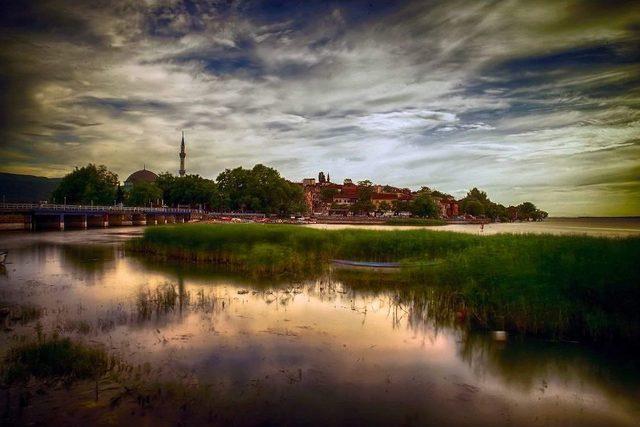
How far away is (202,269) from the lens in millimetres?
30422

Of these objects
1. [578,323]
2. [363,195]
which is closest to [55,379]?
[578,323]

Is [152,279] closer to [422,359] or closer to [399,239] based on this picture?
[399,239]

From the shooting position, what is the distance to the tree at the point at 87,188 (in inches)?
5162

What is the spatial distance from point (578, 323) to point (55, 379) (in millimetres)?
17267

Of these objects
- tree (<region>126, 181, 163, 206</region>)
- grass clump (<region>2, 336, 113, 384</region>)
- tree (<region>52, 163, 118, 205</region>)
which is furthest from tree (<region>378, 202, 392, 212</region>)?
grass clump (<region>2, 336, 113, 384</region>)

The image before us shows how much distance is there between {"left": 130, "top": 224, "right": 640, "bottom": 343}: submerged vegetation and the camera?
1506cm

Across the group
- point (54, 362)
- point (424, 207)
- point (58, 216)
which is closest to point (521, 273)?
→ point (54, 362)

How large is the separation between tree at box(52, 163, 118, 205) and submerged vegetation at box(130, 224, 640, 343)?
399 feet

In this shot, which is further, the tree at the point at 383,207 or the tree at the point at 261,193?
the tree at the point at 383,207

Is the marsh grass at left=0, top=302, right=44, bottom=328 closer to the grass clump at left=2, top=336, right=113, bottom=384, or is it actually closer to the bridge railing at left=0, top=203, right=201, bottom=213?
the grass clump at left=2, top=336, right=113, bottom=384

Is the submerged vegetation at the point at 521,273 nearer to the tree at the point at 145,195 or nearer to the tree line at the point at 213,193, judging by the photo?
the tree line at the point at 213,193

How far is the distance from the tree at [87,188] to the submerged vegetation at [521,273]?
12158cm

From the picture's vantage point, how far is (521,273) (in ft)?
57.6

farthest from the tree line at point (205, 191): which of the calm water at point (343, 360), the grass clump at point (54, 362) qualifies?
the grass clump at point (54, 362)
